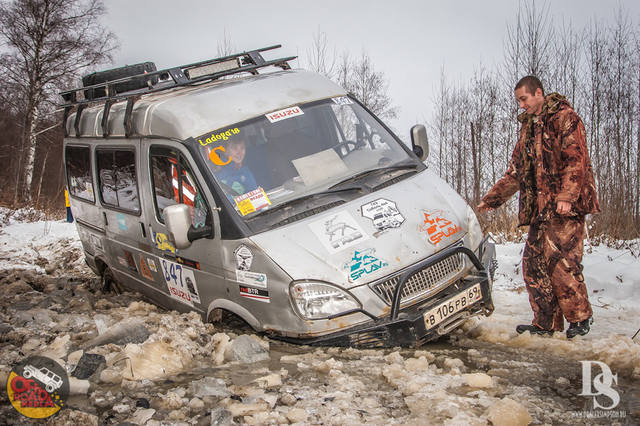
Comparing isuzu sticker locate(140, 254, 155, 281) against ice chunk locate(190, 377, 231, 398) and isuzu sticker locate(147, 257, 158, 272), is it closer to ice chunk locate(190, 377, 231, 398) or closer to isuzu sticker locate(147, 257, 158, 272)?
isuzu sticker locate(147, 257, 158, 272)

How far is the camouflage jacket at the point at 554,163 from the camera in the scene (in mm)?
3883

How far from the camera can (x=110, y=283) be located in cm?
630

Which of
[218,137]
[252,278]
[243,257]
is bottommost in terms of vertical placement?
[252,278]

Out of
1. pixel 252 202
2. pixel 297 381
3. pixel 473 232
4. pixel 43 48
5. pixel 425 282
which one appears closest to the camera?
pixel 297 381

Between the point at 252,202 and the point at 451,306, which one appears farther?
the point at 252,202

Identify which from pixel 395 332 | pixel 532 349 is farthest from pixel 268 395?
pixel 532 349

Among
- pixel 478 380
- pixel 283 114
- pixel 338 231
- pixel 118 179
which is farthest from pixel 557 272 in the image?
pixel 118 179

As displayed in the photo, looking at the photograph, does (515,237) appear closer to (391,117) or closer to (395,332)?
(395,332)

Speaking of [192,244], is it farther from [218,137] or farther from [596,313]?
[596,313]

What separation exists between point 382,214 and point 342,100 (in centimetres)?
161

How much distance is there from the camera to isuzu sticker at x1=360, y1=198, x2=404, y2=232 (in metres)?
3.85

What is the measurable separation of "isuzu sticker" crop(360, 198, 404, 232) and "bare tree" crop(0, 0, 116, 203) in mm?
24778

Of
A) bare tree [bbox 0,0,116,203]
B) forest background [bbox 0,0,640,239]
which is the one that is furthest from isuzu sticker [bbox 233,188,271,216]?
bare tree [bbox 0,0,116,203]

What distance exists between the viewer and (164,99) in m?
4.65
